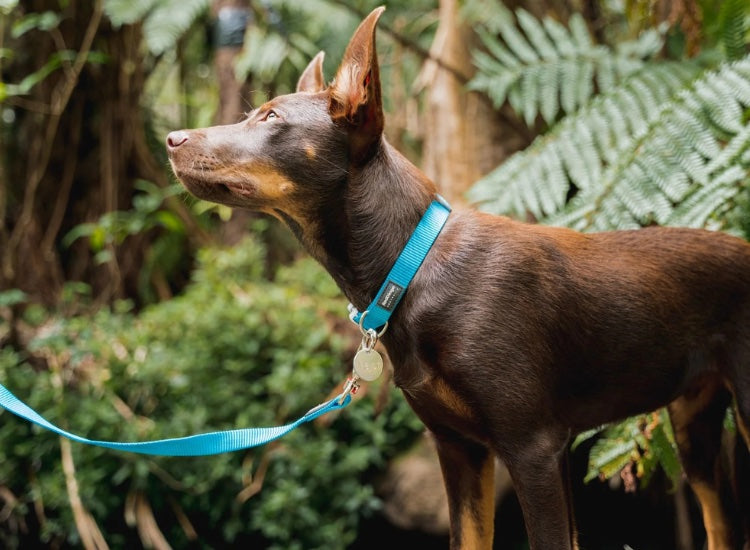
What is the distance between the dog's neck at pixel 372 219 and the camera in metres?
2.13

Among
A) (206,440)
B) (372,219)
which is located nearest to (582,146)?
(372,219)

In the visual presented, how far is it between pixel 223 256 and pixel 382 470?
1.70m

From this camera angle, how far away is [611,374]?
7.14 feet

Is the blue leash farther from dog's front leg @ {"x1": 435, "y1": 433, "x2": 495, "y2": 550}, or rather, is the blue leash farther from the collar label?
dog's front leg @ {"x1": 435, "y1": 433, "x2": 495, "y2": 550}

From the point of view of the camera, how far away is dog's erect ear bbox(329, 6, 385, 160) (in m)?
1.99

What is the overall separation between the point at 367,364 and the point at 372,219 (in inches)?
15.3

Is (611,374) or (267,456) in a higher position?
(611,374)

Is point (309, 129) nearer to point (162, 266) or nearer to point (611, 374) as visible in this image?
point (611, 374)

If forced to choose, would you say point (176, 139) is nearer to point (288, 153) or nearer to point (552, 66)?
point (288, 153)

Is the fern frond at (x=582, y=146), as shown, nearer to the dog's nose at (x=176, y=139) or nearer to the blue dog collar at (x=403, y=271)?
the blue dog collar at (x=403, y=271)

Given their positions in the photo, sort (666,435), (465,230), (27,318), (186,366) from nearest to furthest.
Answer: (465,230) < (666,435) < (186,366) < (27,318)

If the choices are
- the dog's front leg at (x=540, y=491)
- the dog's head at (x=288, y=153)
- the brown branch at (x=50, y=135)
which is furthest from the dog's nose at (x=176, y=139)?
the brown branch at (x=50, y=135)

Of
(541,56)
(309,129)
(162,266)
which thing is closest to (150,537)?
(162,266)

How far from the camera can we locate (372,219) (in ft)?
7.00
